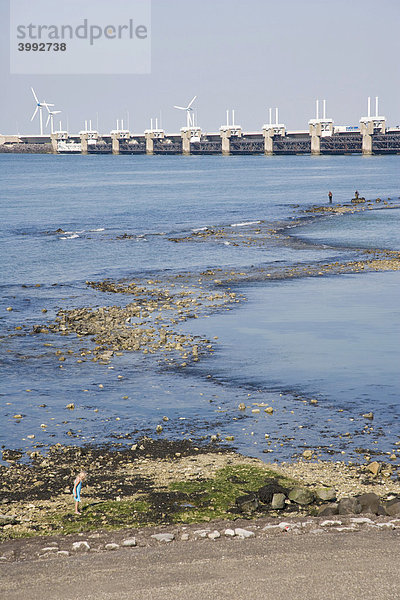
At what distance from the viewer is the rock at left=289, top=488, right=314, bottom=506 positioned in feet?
69.4

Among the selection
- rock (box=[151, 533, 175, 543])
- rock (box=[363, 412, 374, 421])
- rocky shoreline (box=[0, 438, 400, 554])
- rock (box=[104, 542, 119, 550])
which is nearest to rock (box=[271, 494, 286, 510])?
rocky shoreline (box=[0, 438, 400, 554])

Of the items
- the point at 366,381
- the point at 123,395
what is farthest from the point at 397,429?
the point at 123,395

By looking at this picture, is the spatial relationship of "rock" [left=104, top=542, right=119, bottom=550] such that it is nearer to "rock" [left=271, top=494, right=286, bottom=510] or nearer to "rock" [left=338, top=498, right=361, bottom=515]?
"rock" [left=271, top=494, right=286, bottom=510]

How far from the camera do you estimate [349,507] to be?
2028 centimetres

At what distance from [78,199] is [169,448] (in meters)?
130

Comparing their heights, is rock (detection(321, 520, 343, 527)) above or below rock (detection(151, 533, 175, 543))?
above

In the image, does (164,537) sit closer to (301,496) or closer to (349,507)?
(301,496)

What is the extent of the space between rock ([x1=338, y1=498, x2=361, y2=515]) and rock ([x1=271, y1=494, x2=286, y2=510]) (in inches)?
63.5

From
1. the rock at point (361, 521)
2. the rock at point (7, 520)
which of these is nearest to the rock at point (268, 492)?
the rock at point (361, 521)

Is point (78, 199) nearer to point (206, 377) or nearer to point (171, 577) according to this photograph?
point (206, 377)

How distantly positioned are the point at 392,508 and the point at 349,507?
3.57 feet

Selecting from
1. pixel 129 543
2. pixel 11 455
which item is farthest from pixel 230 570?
pixel 11 455

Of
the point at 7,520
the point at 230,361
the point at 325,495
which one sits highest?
the point at 230,361

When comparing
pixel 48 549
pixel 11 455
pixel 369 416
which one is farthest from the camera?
pixel 369 416
